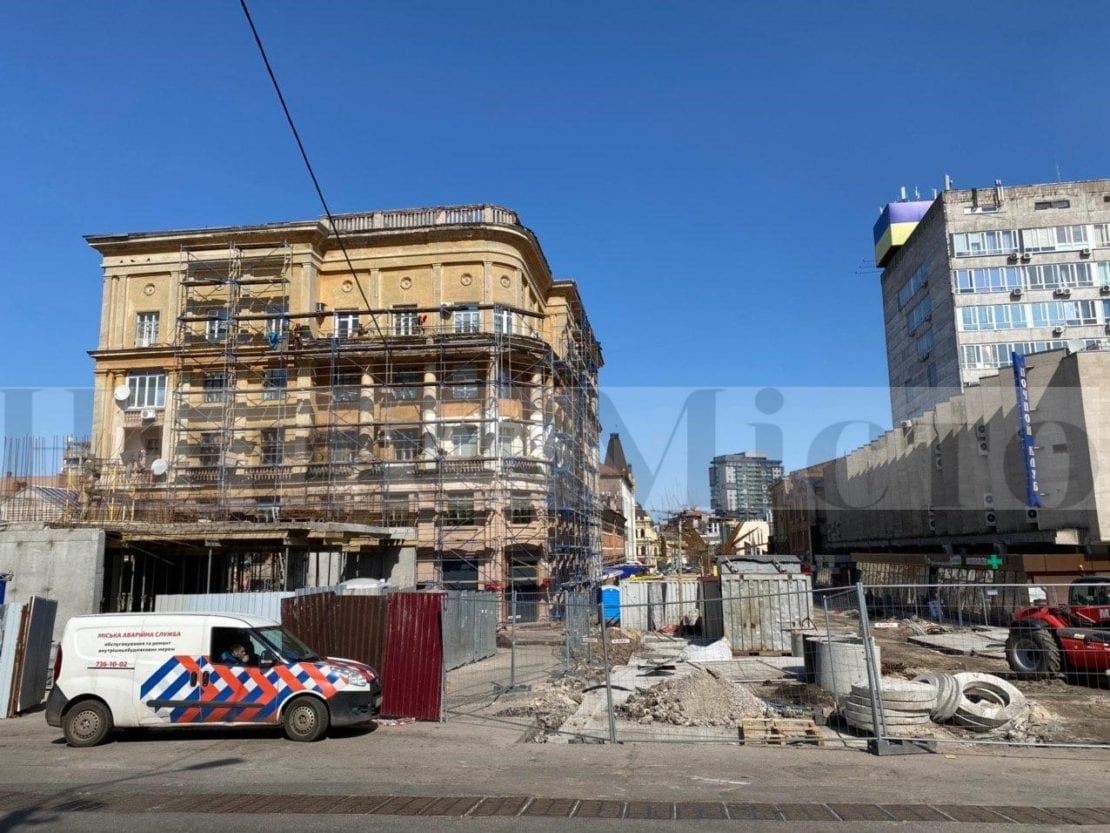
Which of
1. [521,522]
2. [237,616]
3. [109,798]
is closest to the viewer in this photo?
[109,798]

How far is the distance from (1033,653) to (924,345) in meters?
53.6

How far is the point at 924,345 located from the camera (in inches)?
2494

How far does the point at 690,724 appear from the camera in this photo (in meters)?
12.1

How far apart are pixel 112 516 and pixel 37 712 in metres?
17.5

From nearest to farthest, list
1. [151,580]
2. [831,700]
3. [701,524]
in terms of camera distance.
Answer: [831,700] → [151,580] → [701,524]

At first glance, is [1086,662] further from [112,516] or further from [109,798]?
[112,516]

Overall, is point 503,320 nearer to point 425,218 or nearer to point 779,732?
point 425,218

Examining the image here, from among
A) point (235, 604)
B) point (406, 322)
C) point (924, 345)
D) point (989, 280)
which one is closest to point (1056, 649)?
point (235, 604)

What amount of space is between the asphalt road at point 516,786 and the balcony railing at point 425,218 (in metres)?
26.6

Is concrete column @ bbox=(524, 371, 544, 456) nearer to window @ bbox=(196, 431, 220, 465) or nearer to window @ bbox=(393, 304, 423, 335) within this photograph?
window @ bbox=(393, 304, 423, 335)

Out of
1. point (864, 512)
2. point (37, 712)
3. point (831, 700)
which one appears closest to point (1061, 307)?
point (864, 512)

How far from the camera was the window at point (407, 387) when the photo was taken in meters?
33.6

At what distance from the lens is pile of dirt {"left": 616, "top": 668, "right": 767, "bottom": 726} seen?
12250mm

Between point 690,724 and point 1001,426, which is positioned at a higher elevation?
point 1001,426
